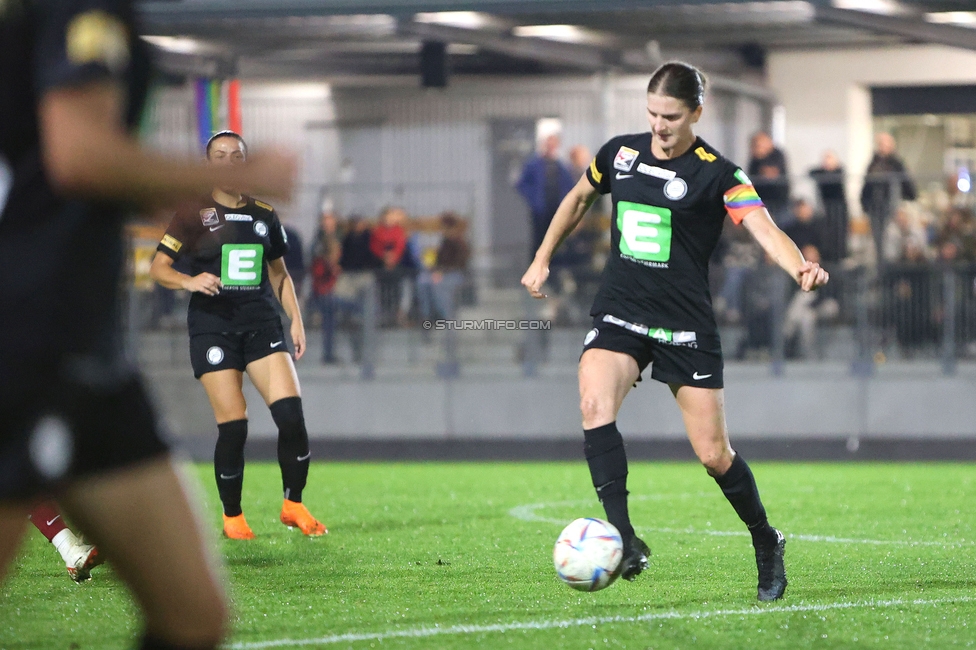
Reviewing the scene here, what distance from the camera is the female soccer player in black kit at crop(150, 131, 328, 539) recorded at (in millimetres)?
8352

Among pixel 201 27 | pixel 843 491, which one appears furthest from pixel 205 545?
pixel 201 27

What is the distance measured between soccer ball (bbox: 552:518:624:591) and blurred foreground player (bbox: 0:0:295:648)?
2.78 meters

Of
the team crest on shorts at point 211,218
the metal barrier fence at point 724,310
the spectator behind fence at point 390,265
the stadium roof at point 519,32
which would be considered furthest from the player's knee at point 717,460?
the stadium roof at point 519,32

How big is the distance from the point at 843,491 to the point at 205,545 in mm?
9340

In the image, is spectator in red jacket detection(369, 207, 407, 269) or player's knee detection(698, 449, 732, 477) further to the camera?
spectator in red jacket detection(369, 207, 407, 269)

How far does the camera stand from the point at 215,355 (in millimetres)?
8336

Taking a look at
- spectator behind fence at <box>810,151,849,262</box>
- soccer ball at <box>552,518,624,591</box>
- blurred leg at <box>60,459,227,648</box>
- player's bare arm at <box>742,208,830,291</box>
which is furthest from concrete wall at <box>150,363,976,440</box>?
blurred leg at <box>60,459,227,648</box>

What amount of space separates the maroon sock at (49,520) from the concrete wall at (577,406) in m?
10.9

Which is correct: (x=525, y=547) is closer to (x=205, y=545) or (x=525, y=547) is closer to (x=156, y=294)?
(x=205, y=545)

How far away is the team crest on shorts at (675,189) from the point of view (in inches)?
236

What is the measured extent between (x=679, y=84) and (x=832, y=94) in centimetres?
1944

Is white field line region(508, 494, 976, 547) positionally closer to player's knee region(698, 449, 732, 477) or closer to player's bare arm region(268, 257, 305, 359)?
player's bare arm region(268, 257, 305, 359)

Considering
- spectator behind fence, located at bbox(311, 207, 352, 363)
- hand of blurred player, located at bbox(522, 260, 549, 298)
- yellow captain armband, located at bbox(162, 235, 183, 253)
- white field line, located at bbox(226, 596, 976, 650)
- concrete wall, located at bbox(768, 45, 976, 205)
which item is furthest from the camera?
concrete wall, located at bbox(768, 45, 976, 205)

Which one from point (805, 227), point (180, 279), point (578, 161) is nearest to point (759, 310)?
point (805, 227)
